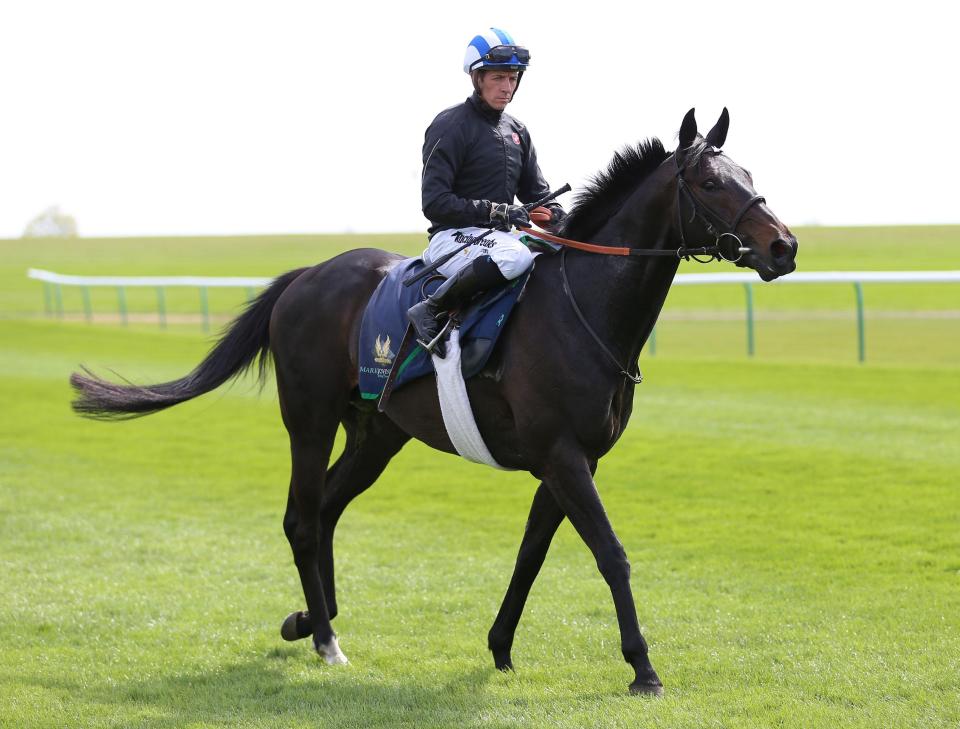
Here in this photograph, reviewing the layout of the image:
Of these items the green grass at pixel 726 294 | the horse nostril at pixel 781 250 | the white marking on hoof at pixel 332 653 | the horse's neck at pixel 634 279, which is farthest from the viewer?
the green grass at pixel 726 294

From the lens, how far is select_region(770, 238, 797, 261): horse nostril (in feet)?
14.6

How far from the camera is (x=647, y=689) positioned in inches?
186

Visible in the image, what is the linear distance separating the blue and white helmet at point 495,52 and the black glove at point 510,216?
24.5 inches

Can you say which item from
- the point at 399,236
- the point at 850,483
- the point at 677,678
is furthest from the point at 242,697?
the point at 399,236

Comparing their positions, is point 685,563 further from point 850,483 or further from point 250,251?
point 250,251

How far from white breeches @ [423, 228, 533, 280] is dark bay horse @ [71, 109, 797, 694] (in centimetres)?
14

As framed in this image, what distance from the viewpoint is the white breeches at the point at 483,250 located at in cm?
517

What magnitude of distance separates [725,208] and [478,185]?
4.29 ft

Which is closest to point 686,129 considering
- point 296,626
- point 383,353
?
point 383,353

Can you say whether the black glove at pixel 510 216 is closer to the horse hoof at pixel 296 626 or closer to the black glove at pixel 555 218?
the black glove at pixel 555 218

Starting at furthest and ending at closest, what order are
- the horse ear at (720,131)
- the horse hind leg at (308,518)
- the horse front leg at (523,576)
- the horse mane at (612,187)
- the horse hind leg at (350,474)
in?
the horse hind leg at (350,474)
the horse hind leg at (308,518)
the horse front leg at (523,576)
the horse mane at (612,187)
the horse ear at (720,131)

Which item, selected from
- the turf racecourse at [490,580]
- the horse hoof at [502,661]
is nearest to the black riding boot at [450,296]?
the horse hoof at [502,661]

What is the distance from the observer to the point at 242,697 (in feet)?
16.7

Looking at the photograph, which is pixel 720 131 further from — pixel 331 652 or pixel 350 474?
pixel 331 652
